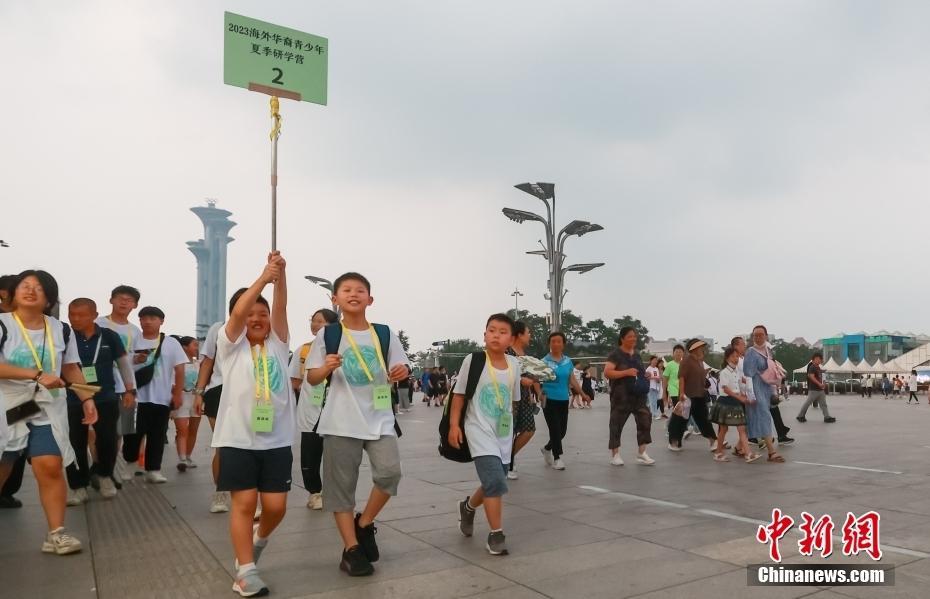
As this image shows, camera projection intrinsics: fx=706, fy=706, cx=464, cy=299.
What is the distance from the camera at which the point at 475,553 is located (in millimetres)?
4648

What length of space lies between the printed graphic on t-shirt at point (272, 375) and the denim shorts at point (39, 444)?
1.75m

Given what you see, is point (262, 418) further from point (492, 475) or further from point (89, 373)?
point (89, 373)

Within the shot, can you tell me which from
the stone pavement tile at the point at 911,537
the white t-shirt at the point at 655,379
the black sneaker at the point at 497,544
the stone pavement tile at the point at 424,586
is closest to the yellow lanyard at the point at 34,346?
the stone pavement tile at the point at 424,586

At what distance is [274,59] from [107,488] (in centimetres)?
468

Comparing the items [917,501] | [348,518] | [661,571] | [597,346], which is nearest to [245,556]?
[348,518]

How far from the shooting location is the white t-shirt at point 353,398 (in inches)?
167

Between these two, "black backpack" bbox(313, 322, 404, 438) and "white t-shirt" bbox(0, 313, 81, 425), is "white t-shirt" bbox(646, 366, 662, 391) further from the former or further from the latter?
"white t-shirt" bbox(0, 313, 81, 425)

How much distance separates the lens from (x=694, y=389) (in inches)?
420

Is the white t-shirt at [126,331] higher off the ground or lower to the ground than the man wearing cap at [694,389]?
higher

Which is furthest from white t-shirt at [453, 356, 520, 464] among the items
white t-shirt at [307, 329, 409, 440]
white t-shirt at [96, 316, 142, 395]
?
white t-shirt at [96, 316, 142, 395]

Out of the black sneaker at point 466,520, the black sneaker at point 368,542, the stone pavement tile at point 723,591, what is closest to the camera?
the stone pavement tile at point 723,591

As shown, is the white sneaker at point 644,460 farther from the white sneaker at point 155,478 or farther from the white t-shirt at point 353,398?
the white sneaker at point 155,478

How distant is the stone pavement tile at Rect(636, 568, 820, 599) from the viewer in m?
3.69

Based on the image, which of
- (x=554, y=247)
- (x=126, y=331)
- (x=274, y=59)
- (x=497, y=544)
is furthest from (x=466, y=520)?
(x=554, y=247)
